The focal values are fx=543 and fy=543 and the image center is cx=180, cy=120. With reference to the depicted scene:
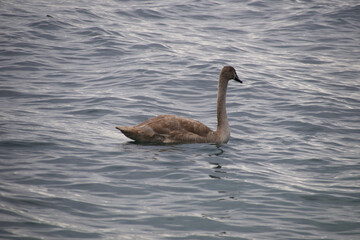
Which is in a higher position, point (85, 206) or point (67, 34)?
point (67, 34)

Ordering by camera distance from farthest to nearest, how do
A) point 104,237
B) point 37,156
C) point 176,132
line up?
1. point 176,132
2. point 37,156
3. point 104,237

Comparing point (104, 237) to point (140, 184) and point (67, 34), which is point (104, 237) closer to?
point (140, 184)

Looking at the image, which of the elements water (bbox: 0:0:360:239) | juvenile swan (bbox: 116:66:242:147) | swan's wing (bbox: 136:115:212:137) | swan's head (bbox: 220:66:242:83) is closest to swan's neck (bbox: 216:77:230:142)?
juvenile swan (bbox: 116:66:242:147)

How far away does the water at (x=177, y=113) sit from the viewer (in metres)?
7.55

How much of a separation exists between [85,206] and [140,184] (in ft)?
3.88

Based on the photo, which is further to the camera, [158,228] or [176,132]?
[176,132]

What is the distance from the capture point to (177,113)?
13.1m

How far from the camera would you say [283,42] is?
20.7 m

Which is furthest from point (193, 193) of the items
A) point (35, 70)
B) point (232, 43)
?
point (232, 43)

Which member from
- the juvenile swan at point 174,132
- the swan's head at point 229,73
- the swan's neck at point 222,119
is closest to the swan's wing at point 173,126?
the juvenile swan at point 174,132

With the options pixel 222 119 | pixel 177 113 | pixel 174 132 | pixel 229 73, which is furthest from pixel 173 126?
pixel 177 113

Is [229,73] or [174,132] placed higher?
[229,73]

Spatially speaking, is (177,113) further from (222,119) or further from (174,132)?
(174,132)

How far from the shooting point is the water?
755 centimetres
